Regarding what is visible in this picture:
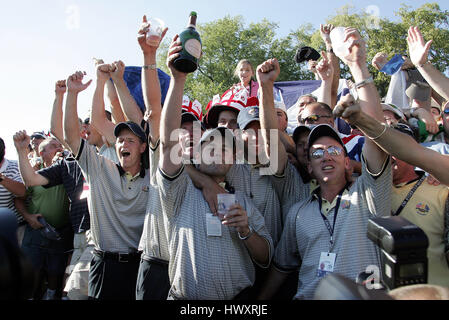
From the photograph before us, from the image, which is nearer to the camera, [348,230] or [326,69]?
[348,230]

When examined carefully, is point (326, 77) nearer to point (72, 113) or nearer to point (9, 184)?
point (72, 113)

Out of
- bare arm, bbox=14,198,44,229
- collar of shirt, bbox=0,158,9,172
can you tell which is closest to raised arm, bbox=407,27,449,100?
bare arm, bbox=14,198,44,229

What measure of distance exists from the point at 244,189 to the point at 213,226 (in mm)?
559

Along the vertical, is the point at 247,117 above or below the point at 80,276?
above

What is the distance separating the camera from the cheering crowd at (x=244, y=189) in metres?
2.28

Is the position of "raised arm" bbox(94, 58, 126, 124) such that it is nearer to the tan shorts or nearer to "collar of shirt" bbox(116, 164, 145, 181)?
"collar of shirt" bbox(116, 164, 145, 181)

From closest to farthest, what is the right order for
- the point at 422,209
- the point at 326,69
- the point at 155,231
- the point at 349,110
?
the point at 349,110
the point at 422,209
the point at 155,231
the point at 326,69

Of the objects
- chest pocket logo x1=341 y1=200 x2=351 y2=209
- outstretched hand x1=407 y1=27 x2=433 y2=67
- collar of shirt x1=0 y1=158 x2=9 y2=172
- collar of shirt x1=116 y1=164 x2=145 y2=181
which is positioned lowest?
chest pocket logo x1=341 y1=200 x2=351 y2=209

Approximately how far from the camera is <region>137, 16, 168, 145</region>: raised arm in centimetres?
290

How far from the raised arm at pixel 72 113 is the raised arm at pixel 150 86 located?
2.24 feet

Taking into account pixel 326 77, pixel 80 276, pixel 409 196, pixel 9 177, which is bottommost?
pixel 80 276

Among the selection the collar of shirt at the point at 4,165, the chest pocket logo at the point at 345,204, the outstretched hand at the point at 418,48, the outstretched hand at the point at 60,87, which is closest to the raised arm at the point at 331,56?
the outstretched hand at the point at 418,48

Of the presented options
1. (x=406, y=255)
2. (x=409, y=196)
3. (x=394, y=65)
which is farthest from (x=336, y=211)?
(x=394, y=65)

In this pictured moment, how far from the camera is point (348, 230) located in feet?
7.54
